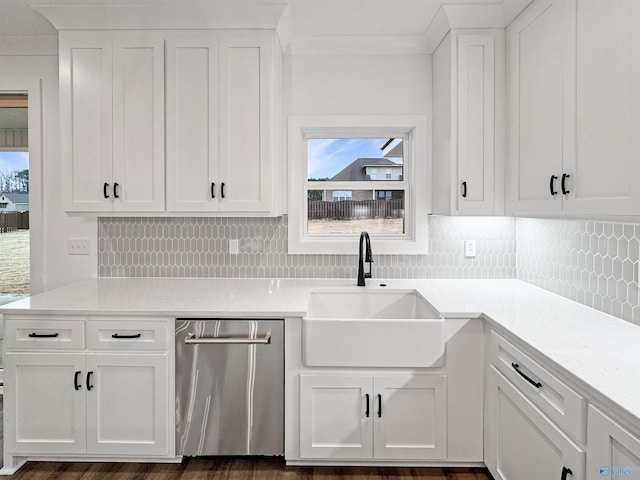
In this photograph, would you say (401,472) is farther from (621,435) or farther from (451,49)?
(451,49)

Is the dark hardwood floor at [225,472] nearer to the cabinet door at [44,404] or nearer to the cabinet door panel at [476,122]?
the cabinet door at [44,404]

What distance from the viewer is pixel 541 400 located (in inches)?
66.6

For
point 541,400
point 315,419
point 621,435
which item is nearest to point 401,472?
point 315,419

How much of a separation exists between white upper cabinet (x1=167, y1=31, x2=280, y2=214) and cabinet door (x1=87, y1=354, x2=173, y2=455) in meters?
0.89

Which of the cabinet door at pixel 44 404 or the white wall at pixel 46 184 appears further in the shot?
the white wall at pixel 46 184

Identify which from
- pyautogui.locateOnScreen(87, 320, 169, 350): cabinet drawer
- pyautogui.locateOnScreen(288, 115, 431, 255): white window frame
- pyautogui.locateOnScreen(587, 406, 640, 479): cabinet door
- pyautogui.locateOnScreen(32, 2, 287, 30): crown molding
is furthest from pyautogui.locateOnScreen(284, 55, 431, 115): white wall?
pyautogui.locateOnScreen(587, 406, 640, 479): cabinet door

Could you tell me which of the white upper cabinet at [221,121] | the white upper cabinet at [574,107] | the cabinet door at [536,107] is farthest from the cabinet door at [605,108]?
the white upper cabinet at [221,121]

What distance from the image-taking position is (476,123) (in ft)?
8.94

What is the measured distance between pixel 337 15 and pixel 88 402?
240cm

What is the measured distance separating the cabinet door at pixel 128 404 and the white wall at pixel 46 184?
1.02 m

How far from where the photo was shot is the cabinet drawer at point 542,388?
1.45 metres

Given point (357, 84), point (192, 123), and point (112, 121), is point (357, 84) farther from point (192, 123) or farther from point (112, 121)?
point (112, 121)

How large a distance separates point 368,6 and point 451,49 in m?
0.52

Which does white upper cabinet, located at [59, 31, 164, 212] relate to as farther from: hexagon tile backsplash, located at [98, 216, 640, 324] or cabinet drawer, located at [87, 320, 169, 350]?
cabinet drawer, located at [87, 320, 169, 350]
